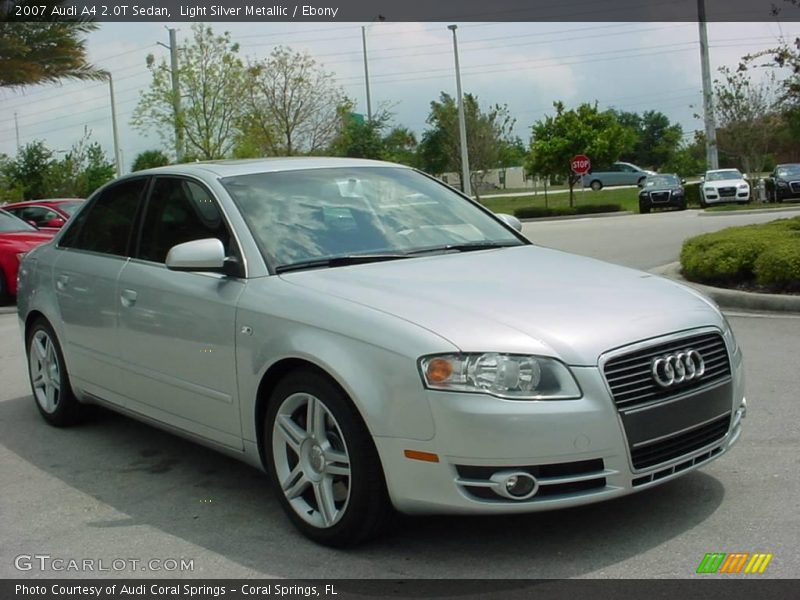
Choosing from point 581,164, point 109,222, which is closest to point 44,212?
point 109,222

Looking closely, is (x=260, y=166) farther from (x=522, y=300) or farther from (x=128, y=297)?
(x=522, y=300)

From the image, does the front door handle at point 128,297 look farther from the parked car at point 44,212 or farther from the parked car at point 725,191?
the parked car at point 725,191

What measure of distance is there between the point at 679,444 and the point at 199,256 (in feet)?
7.43

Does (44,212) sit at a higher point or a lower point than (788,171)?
lower

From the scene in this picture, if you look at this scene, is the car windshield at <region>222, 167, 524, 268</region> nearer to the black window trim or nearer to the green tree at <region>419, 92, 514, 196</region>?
the black window trim

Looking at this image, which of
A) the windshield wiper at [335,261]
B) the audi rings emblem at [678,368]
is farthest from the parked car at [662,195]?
the audi rings emblem at [678,368]

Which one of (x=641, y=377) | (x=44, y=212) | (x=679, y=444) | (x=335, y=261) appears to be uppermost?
(x=44, y=212)

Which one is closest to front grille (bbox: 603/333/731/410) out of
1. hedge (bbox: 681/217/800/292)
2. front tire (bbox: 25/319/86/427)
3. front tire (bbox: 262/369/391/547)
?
front tire (bbox: 262/369/391/547)

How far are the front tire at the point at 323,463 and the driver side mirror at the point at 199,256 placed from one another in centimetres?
71

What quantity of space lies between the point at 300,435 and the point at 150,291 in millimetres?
1447

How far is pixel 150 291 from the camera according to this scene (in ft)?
16.7

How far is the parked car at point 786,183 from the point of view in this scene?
31531mm

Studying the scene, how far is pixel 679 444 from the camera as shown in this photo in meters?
3.89

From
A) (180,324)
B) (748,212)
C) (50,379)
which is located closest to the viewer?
(180,324)
